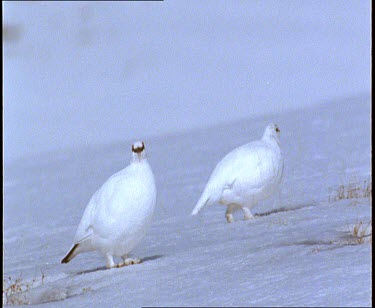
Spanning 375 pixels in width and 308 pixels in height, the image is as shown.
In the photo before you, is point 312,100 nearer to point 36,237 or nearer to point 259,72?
point 259,72

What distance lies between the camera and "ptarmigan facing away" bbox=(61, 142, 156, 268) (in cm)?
476

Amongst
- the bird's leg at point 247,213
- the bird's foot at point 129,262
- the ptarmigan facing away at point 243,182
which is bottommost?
the bird's foot at point 129,262

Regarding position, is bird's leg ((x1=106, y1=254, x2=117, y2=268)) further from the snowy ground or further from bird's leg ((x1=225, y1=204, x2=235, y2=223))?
bird's leg ((x1=225, y1=204, x2=235, y2=223))

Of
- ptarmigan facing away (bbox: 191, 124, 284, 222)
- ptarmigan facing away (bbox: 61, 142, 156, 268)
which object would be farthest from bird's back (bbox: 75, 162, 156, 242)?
ptarmigan facing away (bbox: 191, 124, 284, 222)

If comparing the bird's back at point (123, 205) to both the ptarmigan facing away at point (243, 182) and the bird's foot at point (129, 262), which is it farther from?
the ptarmigan facing away at point (243, 182)

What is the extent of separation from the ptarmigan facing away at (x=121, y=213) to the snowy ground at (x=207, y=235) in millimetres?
125

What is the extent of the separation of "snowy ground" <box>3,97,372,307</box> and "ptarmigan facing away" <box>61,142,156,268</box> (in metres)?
0.13

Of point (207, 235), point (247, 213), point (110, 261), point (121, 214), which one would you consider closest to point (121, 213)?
point (121, 214)

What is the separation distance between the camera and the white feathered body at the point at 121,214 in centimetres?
475

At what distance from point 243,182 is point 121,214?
4.53ft

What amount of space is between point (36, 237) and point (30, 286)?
1.79m

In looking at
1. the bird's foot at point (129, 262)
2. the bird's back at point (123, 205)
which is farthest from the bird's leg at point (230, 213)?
the bird's back at point (123, 205)

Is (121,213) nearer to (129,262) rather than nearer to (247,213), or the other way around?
(129,262)

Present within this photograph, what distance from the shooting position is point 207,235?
219 inches
